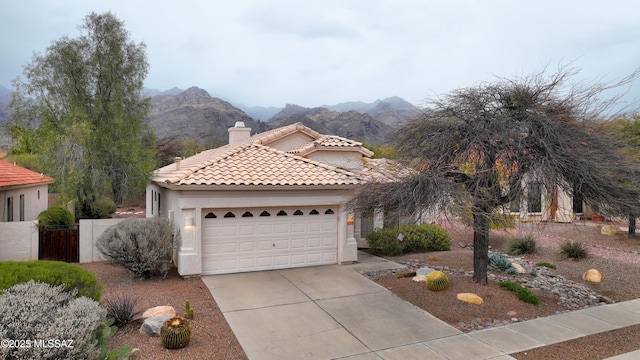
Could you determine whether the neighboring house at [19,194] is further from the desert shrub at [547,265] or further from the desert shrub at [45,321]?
the desert shrub at [547,265]

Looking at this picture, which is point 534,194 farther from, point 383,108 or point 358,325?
point 383,108

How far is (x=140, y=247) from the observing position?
35.0ft

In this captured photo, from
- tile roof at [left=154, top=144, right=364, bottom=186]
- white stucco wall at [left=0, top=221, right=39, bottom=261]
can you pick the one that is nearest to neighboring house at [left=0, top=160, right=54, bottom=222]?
white stucco wall at [left=0, top=221, right=39, bottom=261]

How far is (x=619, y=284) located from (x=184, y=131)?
69.6 meters

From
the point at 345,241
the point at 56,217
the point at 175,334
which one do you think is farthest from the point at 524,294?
the point at 56,217

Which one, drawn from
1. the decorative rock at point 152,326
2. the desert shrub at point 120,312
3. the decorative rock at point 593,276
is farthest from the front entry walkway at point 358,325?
the desert shrub at point 120,312

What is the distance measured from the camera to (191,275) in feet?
36.9

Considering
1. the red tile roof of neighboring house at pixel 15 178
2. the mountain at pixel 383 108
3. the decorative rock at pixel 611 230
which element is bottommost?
the decorative rock at pixel 611 230

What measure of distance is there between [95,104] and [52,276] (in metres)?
11.2

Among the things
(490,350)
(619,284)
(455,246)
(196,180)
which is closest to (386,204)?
(490,350)

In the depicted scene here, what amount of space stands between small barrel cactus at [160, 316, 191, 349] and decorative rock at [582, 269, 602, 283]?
1136 centimetres

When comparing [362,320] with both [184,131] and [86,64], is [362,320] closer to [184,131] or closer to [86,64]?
[86,64]

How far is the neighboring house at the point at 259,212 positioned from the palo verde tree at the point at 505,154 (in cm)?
151

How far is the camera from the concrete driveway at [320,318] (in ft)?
22.7
